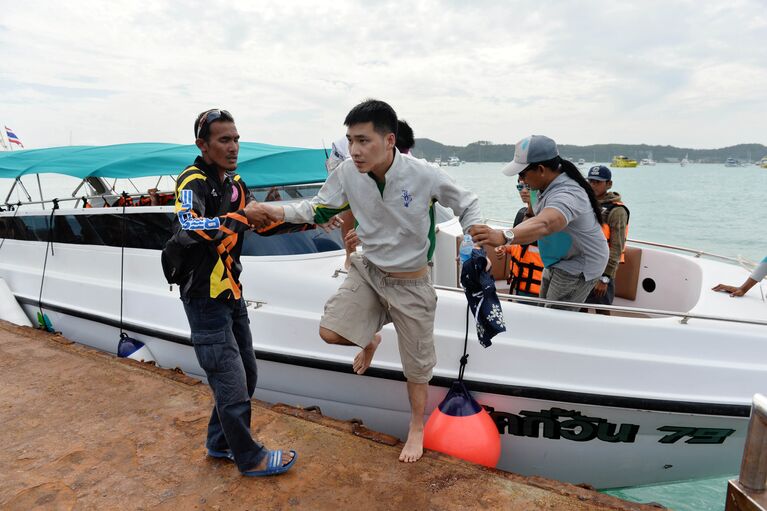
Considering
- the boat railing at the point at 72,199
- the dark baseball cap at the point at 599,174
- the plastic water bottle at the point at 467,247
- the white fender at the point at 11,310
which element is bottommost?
the white fender at the point at 11,310

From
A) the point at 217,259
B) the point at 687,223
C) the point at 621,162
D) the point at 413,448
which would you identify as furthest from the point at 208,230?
the point at 621,162

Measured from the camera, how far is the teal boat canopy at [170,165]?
12.3ft

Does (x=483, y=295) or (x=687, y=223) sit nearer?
(x=483, y=295)

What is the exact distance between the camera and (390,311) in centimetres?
230

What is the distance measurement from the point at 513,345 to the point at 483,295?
2.20ft

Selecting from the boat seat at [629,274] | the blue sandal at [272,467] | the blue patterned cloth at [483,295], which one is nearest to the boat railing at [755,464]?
the blue patterned cloth at [483,295]

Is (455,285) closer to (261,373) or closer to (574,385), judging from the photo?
(574,385)

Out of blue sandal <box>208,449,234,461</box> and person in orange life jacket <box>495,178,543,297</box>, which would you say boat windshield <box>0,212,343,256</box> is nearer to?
blue sandal <box>208,449,234,461</box>

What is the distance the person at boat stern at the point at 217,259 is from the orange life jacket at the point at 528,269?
209 centimetres

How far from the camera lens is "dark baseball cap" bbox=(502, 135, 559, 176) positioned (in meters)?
2.48

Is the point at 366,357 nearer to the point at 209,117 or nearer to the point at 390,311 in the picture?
the point at 390,311

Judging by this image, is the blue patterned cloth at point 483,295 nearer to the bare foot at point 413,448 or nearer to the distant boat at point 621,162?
the bare foot at point 413,448

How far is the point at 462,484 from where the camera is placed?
7.10ft

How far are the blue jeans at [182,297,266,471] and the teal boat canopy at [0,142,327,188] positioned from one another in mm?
1690
